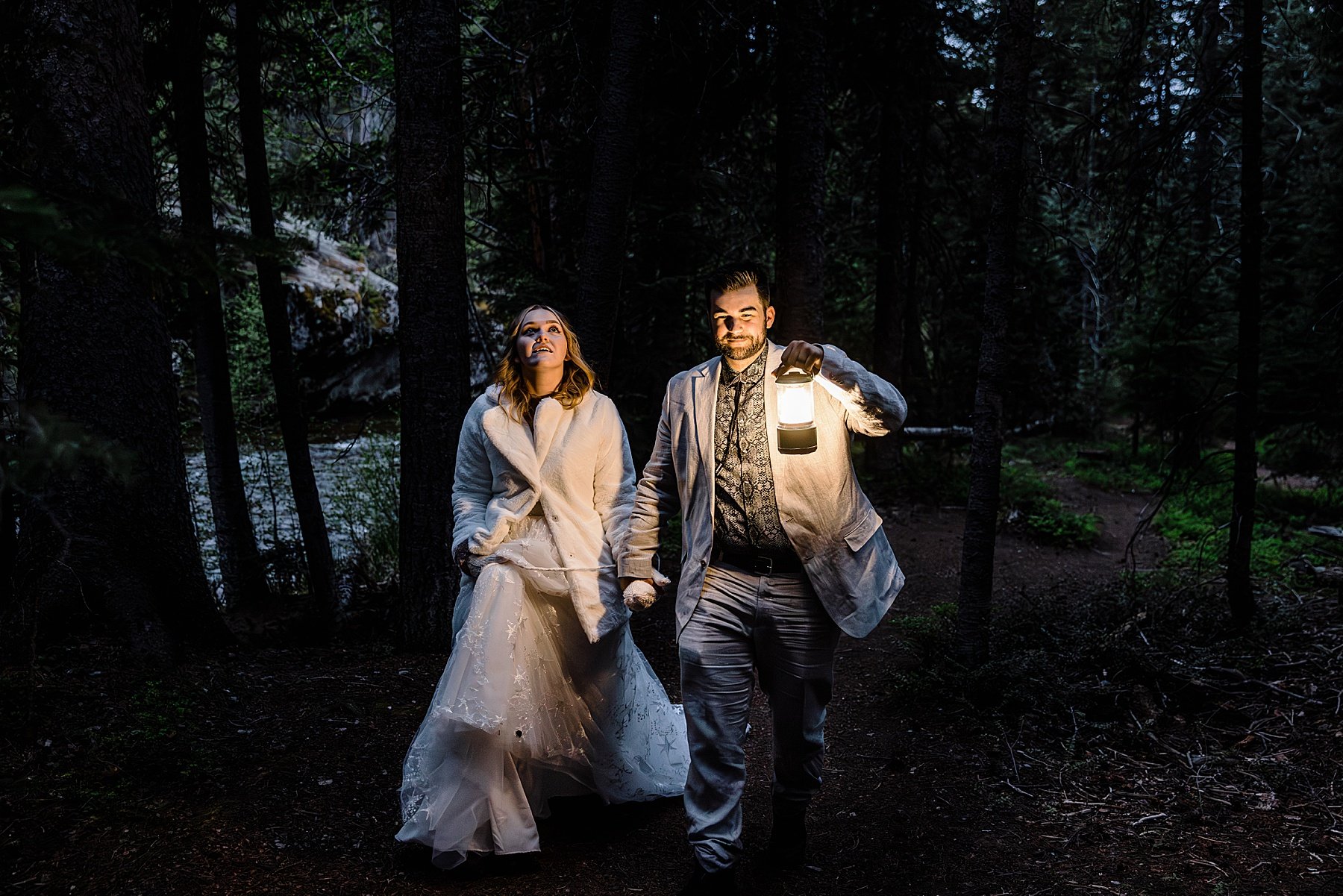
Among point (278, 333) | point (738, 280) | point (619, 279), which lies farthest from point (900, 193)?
point (738, 280)

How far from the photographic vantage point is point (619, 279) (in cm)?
664

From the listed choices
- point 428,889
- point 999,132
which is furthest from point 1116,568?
point 428,889

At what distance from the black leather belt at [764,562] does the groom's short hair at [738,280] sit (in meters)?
1.02

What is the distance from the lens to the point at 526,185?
Result: 1059 cm

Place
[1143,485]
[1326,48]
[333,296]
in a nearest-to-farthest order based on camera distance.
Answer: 1. [1326,48]
2. [1143,485]
3. [333,296]

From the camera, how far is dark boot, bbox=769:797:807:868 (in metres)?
3.89

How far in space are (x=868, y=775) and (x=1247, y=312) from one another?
4.19 metres

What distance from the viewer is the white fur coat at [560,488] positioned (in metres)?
4.06

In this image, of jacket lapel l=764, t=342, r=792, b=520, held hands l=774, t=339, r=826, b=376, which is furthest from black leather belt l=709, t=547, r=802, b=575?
held hands l=774, t=339, r=826, b=376

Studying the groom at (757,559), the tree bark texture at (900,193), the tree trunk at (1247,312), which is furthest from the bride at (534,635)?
the tree bark texture at (900,193)

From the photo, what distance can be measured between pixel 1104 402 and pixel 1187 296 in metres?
13.7

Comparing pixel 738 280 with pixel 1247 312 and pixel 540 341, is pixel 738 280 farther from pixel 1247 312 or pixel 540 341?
pixel 1247 312

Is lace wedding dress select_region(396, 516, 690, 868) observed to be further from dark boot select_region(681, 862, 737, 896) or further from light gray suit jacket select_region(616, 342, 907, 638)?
dark boot select_region(681, 862, 737, 896)

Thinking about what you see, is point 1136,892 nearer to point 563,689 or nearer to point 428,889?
point 563,689
